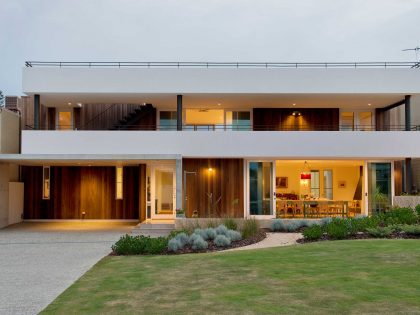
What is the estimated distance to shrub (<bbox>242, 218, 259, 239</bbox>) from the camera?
15242 millimetres

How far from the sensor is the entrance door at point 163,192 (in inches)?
866

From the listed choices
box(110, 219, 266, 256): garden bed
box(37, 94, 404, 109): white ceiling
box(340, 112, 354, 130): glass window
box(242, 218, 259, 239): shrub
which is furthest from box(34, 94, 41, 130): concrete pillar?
box(340, 112, 354, 130): glass window

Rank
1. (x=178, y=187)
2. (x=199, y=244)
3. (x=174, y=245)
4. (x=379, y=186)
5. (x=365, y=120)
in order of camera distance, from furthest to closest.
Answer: (x=365, y=120) → (x=379, y=186) → (x=178, y=187) → (x=199, y=244) → (x=174, y=245)

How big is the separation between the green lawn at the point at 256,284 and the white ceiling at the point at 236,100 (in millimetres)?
11487

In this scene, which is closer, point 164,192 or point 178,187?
point 178,187

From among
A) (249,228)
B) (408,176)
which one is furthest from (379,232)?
(408,176)

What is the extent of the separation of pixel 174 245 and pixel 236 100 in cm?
1129

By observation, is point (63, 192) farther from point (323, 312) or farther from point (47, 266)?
point (323, 312)

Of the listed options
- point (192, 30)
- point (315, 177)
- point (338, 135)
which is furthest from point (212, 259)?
point (192, 30)

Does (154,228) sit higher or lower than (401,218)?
lower

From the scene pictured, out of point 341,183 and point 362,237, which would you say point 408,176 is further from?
point 362,237

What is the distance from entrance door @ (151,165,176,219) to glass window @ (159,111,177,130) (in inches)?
98.0

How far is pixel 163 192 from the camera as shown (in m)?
22.2

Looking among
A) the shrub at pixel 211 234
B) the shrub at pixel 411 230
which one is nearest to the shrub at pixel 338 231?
the shrub at pixel 411 230
